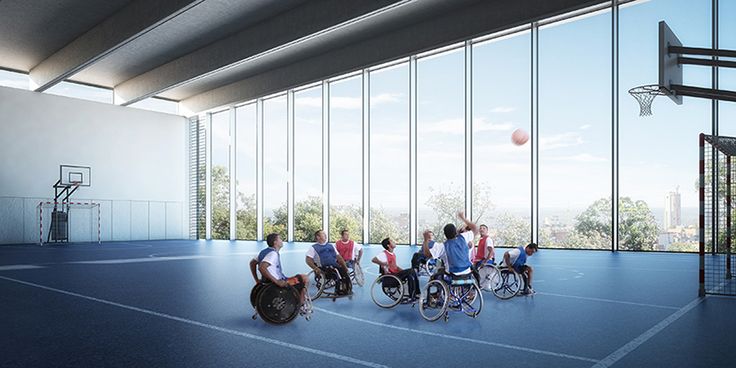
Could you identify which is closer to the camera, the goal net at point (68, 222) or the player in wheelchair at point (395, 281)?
the player in wheelchair at point (395, 281)

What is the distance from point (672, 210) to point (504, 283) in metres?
14.4

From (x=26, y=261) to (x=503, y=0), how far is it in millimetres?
14871

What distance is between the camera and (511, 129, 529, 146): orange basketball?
15930mm

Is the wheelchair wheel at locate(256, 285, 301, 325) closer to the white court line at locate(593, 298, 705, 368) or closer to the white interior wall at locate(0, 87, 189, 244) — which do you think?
the white court line at locate(593, 298, 705, 368)

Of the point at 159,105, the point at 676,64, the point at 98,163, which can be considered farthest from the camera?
the point at 159,105

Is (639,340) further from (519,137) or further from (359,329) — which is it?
(519,137)

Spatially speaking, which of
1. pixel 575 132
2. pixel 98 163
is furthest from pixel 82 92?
pixel 575 132

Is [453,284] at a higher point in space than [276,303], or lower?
higher

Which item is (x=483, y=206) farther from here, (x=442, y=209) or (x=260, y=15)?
(x=260, y=15)

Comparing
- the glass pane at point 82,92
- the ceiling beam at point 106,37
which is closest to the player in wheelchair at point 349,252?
the ceiling beam at point 106,37

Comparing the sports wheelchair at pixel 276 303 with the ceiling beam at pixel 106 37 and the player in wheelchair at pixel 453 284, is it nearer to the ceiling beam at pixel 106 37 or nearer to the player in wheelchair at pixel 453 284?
the player in wheelchair at pixel 453 284

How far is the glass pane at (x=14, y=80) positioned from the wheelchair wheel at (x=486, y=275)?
71.5 ft

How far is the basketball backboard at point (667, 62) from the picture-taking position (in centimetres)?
745

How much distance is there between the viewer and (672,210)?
18.8 m
